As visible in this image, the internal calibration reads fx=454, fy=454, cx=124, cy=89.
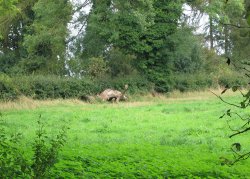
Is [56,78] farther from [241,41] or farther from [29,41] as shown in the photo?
[241,41]

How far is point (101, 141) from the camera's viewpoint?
13.2 m

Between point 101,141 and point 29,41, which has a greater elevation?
point 29,41

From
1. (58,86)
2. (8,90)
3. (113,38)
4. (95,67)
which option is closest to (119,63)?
(95,67)

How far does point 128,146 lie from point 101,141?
1.72 m

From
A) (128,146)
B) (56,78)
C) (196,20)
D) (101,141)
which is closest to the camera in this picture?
(128,146)

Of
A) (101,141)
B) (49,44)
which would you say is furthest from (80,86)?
(101,141)

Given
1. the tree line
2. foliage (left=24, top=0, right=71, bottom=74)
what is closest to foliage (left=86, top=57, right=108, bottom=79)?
the tree line

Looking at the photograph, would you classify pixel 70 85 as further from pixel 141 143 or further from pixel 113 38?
pixel 141 143

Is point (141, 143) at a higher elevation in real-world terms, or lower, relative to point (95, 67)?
lower

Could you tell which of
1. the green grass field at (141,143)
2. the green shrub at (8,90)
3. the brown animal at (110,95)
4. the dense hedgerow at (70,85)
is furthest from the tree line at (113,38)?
the green grass field at (141,143)

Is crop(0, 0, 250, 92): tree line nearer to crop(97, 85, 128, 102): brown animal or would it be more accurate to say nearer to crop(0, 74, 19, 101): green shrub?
crop(97, 85, 128, 102): brown animal

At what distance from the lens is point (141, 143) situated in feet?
41.6

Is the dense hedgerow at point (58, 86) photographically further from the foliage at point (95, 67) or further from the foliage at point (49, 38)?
the foliage at point (49, 38)

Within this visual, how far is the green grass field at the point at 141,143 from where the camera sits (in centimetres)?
830
